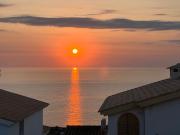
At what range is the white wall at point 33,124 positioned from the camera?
28.4 metres

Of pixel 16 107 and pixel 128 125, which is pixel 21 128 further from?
pixel 128 125

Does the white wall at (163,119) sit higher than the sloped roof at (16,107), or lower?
lower

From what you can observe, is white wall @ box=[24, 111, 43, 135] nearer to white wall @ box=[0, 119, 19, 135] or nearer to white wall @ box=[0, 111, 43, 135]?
white wall @ box=[0, 111, 43, 135]

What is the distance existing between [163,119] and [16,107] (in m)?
8.98

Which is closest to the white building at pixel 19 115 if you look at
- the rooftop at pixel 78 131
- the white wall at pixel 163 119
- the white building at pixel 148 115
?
the rooftop at pixel 78 131

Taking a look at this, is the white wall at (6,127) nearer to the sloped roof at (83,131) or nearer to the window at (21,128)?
the window at (21,128)

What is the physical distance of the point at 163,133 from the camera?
23266mm

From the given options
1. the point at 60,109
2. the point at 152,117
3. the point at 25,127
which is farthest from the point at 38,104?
the point at 60,109

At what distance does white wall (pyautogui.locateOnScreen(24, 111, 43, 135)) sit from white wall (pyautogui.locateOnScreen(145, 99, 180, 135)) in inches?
318

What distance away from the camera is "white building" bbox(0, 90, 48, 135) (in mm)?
23562

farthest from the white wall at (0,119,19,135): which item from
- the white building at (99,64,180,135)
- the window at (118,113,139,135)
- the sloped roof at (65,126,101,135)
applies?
the sloped roof at (65,126,101,135)

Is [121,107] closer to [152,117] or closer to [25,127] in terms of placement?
[152,117]

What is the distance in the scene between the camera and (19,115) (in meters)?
25.5

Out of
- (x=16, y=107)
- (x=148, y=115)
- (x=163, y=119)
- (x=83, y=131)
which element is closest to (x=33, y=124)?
(x=16, y=107)
